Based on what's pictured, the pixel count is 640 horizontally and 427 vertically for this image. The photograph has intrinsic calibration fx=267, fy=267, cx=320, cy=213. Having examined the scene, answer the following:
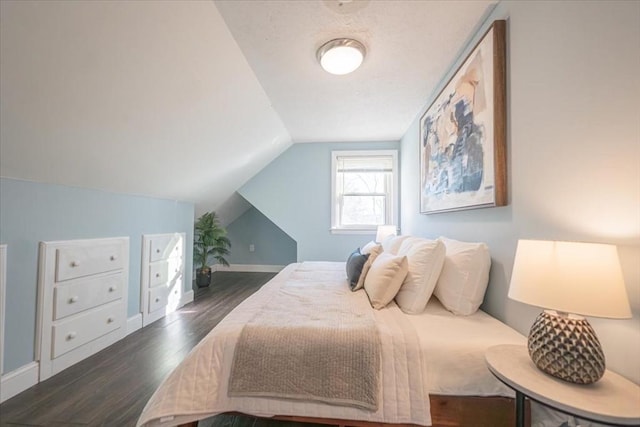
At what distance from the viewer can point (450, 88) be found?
2070 millimetres

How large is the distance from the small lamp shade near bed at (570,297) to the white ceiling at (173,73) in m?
1.53

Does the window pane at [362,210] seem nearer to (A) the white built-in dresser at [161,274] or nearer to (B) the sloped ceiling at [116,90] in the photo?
(B) the sloped ceiling at [116,90]

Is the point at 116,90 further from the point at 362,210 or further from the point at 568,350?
the point at 362,210


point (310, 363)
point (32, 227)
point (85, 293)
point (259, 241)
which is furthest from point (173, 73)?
point (259, 241)

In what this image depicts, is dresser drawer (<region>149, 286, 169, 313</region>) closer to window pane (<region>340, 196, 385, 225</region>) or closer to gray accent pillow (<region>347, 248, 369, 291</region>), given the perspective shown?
gray accent pillow (<region>347, 248, 369, 291</region>)

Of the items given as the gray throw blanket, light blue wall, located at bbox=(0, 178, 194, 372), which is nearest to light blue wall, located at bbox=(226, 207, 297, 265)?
light blue wall, located at bbox=(0, 178, 194, 372)

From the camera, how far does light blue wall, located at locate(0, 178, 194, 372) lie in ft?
5.36

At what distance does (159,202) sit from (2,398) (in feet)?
6.26

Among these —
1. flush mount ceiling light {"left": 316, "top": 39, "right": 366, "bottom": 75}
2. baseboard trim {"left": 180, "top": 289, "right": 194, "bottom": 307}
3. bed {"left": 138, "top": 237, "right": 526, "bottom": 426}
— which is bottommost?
baseboard trim {"left": 180, "top": 289, "right": 194, "bottom": 307}

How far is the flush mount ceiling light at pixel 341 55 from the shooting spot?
1.84 meters

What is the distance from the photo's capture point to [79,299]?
2047mm

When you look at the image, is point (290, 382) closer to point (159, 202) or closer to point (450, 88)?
point (450, 88)

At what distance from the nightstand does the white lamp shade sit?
9.3 inches

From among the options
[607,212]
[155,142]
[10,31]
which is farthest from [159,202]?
[607,212]
